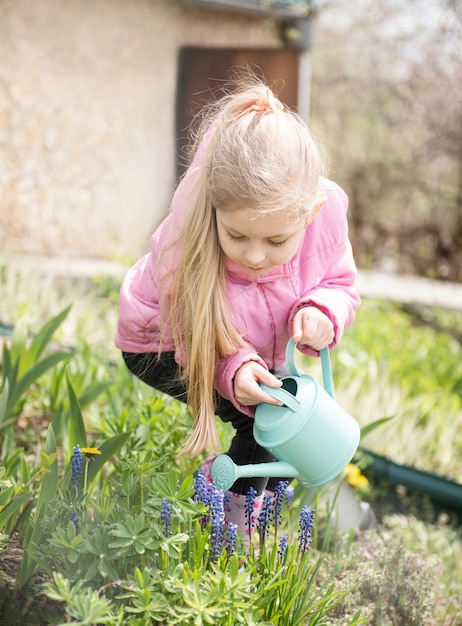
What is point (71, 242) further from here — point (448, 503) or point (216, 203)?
point (216, 203)

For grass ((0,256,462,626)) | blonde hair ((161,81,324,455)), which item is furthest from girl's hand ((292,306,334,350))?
grass ((0,256,462,626))

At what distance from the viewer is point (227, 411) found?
5.96 ft

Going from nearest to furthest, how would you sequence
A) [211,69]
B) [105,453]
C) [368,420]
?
[105,453] < [368,420] < [211,69]

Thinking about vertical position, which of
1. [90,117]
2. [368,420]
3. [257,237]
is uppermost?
[90,117]

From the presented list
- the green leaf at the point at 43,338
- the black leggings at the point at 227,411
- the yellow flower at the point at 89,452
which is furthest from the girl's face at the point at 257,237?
the green leaf at the point at 43,338

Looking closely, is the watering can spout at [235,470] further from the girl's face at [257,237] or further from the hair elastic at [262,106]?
the hair elastic at [262,106]

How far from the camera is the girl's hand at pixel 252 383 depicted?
5.04 feet

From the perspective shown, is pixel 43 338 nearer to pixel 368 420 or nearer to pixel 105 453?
pixel 105 453

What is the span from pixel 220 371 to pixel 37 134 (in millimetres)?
4517

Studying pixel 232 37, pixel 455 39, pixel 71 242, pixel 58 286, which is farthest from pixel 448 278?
pixel 58 286

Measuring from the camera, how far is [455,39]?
656 cm

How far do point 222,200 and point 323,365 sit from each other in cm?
44

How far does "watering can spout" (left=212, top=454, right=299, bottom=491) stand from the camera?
150 centimetres

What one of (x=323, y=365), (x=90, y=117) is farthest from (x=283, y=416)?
(x=90, y=117)
